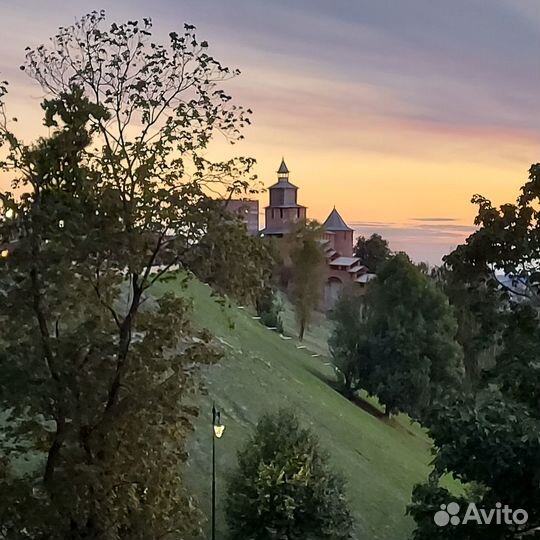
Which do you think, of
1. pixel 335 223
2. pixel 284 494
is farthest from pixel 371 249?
pixel 284 494

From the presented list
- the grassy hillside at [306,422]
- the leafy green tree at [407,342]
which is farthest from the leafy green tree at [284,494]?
the leafy green tree at [407,342]

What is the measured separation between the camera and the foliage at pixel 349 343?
2973 cm

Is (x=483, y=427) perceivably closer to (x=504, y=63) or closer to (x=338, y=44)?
(x=504, y=63)

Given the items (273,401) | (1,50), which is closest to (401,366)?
(273,401)

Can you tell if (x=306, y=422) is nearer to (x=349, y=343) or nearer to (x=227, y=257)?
(x=349, y=343)

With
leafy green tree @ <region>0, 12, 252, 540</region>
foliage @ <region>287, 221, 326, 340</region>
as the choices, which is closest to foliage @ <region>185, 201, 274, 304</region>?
leafy green tree @ <region>0, 12, 252, 540</region>

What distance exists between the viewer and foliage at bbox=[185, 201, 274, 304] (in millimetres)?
7836

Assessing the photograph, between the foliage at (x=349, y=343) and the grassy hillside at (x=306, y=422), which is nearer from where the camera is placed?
the grassy hillside at (x=306, y=422)

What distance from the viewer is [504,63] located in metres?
13.2

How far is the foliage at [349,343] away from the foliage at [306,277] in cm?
798

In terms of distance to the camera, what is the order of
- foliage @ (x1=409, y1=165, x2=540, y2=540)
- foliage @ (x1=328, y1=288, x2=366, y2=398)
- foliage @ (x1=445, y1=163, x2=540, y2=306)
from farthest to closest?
foliage @ (x1=328, y1=288, x2=366, y2=398) → foliage @ (x1=445, y1=163, x2=540, y2=306) → foliage @ (x1=409, y1=165, x2=540, y2=540)

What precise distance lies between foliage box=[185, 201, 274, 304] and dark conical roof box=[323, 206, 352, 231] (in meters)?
60.4

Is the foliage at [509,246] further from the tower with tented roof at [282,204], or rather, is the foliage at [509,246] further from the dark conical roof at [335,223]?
the dark conical roof at [335,223]

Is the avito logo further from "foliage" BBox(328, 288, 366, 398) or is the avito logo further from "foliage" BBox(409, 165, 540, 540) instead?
"foliage" BBox(328, 288, 366, 398)
